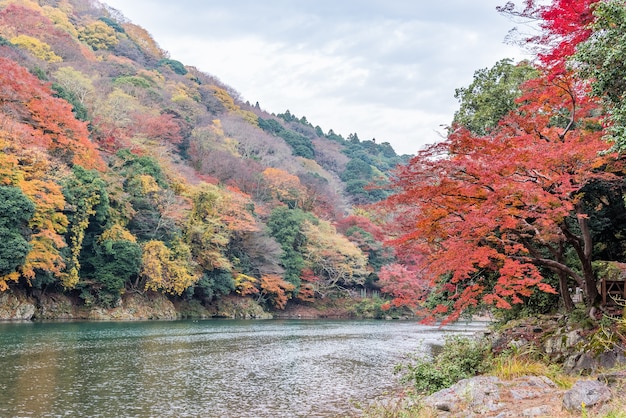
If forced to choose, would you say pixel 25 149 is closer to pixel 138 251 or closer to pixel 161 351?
pixel 138 251

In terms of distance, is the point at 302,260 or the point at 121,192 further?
the point at 302,260

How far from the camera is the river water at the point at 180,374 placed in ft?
32.3

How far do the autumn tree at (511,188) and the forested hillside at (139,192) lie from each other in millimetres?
1692

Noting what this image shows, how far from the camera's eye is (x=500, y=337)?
11.8m

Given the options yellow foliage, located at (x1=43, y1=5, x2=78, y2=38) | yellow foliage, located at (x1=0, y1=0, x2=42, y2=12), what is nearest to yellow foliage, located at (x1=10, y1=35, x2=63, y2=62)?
yellow foliage, located at (x1=0, y1=0, x2=42, y2=12)

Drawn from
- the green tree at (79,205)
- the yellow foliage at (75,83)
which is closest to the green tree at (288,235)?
the green tree at (79,205)

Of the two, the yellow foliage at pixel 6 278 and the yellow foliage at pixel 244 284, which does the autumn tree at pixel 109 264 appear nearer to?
the yellow foliage at pixel 6 278

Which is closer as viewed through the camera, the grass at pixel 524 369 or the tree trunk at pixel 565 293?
the grass at pixel 524 369

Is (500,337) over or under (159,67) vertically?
under

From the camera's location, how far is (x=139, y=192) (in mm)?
32125

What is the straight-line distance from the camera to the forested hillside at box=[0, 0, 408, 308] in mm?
25094

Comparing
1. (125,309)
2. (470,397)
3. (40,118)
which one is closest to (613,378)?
(470,397)

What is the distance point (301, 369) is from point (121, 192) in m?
20.1

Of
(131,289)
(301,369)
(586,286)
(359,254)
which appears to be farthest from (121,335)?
(359,254)
